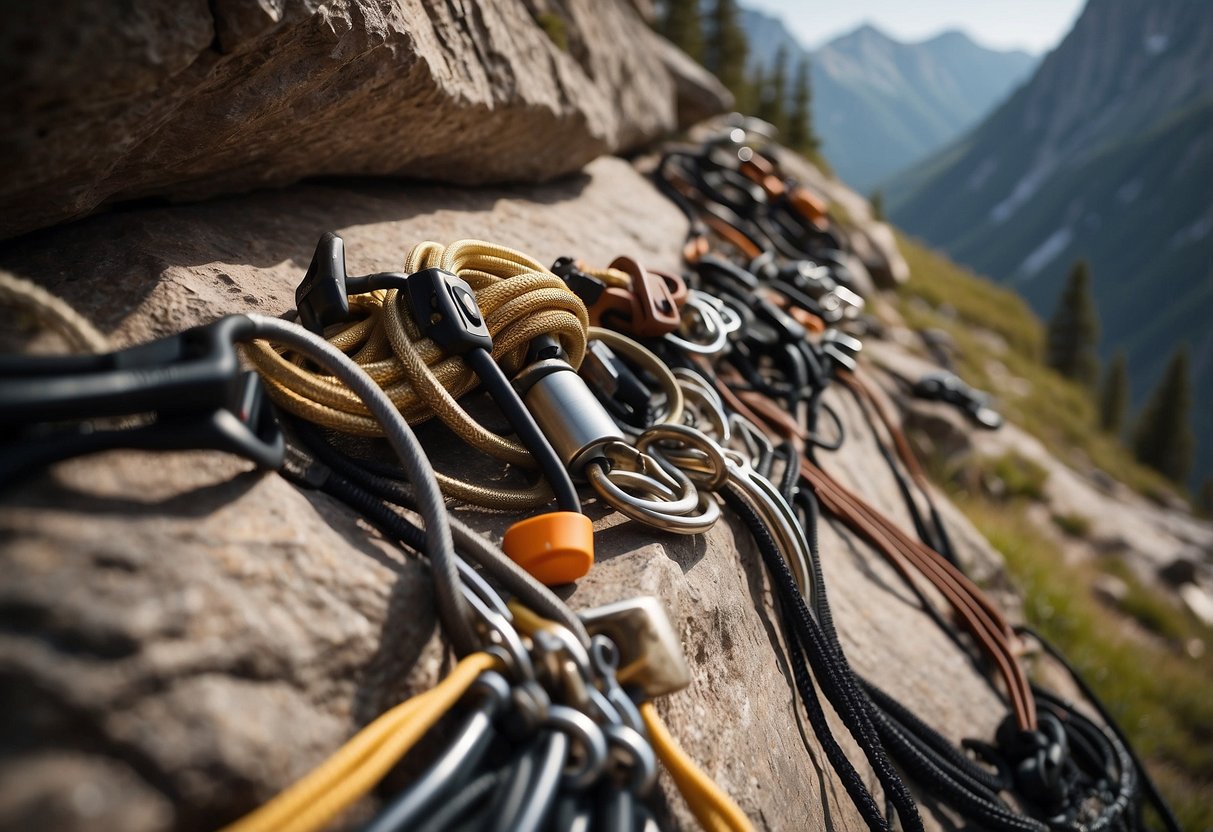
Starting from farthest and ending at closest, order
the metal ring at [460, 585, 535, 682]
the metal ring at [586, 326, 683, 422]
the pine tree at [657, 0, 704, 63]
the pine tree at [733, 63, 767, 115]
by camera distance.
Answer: the pine tree at [733, 63, 767, 115]
the pine tree at [657, 0, 704, 63]
the metal ring at [586, 326, 683, 422]
the metal ring at [460, 585, 535, 682]

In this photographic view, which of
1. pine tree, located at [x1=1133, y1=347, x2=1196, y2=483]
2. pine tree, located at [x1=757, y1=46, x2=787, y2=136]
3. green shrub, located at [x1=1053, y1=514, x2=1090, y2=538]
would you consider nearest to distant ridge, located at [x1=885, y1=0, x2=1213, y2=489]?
pine tree, located at [x1=1133, y1=347, x2=1196, y2=483]

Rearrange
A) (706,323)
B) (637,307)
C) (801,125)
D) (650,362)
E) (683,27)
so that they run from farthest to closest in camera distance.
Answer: (801,125)
(683,27)
(706,323)
(637,307)
(650,362)

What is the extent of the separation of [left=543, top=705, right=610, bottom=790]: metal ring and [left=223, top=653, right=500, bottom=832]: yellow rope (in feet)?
0.39

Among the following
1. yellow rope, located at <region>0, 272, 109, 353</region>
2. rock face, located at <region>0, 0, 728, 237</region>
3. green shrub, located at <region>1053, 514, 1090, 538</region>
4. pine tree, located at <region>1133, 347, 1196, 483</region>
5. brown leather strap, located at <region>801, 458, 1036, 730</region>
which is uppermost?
rock face, located at <region>0, 0, 728, 237</region>

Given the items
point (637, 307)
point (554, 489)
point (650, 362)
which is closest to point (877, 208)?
point (637, 307)

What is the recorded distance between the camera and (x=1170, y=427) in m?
31.2

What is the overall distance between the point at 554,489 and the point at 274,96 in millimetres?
1052

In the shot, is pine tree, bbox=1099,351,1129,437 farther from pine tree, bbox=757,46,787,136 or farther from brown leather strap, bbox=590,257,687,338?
brown leather strap, bbox=590,257,687,338

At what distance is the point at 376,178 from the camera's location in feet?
7.57

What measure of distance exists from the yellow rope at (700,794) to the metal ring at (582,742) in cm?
12

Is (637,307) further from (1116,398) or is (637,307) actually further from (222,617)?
(1116,398)

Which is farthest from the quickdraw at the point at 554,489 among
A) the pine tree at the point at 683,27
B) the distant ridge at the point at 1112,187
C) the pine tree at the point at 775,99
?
the distant ridge at the point at 1112,187

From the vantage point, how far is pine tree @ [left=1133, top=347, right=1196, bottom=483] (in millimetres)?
30953

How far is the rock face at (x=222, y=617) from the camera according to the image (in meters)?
0.67
